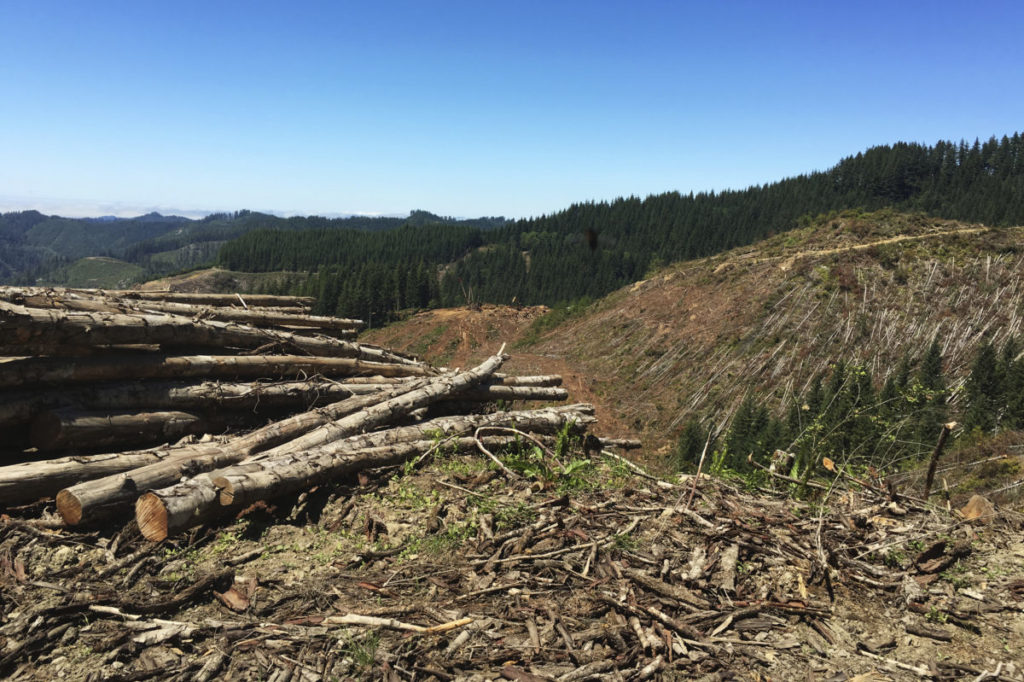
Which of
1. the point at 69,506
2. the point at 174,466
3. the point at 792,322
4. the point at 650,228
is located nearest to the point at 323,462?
the point at 174,466

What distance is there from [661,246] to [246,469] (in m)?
115

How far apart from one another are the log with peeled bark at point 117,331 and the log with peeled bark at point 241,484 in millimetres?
2152

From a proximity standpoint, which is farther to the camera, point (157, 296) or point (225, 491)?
point (157, 296)

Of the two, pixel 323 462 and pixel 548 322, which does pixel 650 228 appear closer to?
pixel 548 322

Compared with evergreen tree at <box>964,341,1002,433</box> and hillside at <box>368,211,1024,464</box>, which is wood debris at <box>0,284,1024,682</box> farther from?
evergreen tree at <box>964,341,1002,433</box>

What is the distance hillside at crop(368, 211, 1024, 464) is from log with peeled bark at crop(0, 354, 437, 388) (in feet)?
67.6

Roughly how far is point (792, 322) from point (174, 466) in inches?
1346

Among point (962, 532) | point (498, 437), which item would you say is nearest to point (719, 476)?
point (962, 532)

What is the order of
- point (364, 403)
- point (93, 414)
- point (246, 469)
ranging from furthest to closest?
point (364, 403) < point (93, 414) < point (246, 469)

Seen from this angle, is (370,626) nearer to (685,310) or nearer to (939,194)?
(685,310)

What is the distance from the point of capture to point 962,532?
15.8ft

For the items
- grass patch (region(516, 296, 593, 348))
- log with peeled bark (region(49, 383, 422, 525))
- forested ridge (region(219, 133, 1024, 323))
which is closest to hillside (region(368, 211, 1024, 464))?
grass patch (region(516, 296, 593, 348))

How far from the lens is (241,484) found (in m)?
4.94

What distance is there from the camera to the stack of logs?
4.98 m
